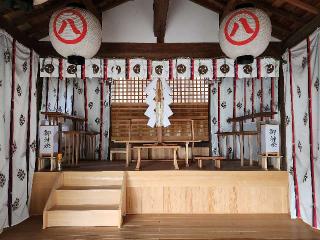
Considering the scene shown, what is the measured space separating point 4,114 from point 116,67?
2244 millimetres

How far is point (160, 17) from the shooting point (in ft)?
Result: 16.3

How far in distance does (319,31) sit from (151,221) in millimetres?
3944

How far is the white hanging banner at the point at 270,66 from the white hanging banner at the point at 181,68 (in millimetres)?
1441

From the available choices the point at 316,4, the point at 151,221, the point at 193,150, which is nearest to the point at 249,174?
the point at 151,221

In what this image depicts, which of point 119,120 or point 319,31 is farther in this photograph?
point 119,120

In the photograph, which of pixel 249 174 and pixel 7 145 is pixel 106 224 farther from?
pixel 249 174

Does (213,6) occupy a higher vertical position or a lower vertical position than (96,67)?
higher

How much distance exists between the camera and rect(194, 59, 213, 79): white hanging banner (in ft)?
19.3


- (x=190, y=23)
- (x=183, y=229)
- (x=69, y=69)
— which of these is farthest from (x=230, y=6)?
(x=183, y=229)

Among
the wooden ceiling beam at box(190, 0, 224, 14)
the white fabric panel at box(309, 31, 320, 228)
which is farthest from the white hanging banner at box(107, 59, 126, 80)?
the white fabric panel at box(309, 31, 320, 228)

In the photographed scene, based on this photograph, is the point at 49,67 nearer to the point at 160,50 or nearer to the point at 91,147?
the point at 160,50

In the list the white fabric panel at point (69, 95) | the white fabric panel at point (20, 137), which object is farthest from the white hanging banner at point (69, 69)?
the white fabric panel at point (69, 95)

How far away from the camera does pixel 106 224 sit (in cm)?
457

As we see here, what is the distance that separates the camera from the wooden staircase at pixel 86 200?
457cm
